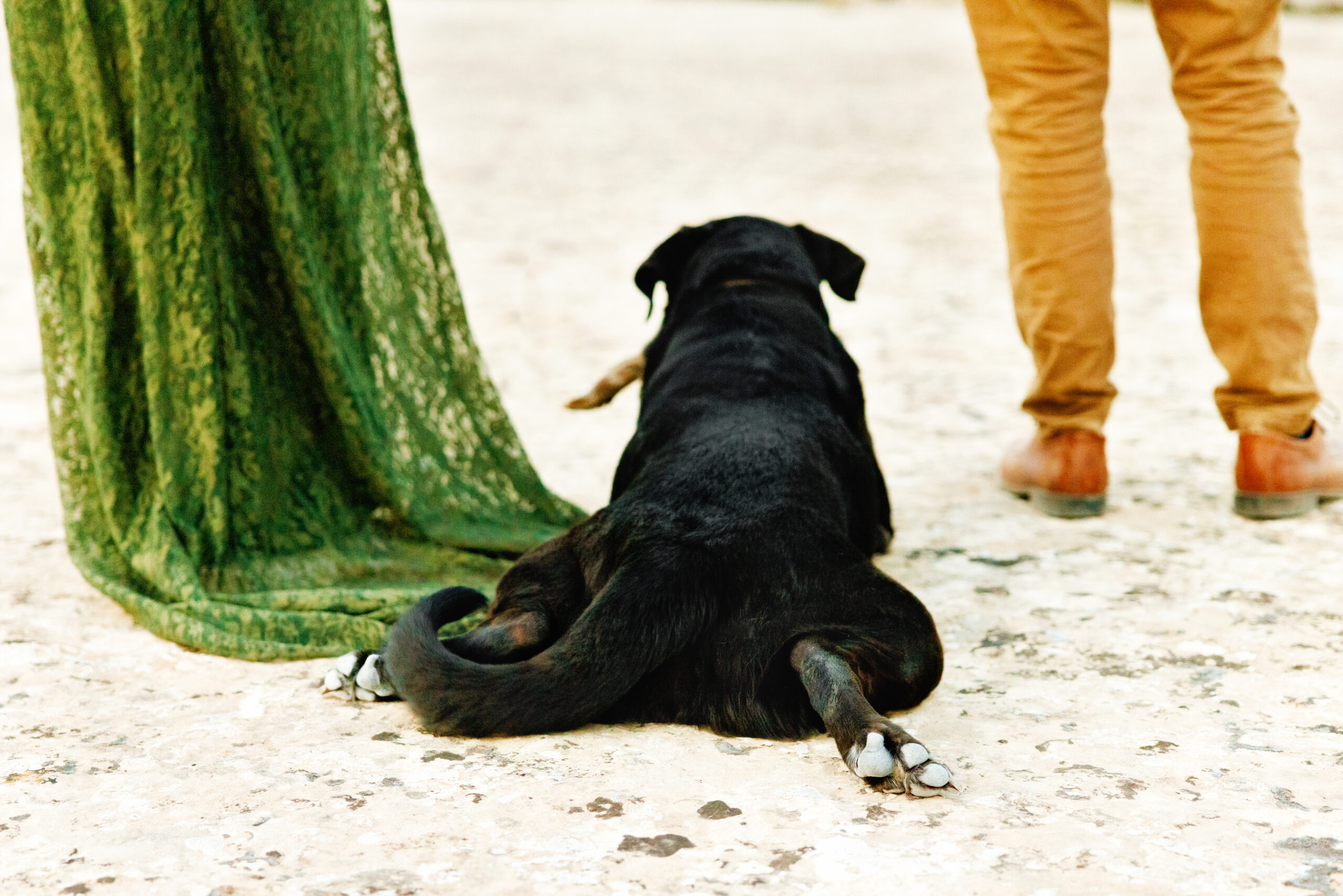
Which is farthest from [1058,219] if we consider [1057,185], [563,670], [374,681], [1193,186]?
[374,681]

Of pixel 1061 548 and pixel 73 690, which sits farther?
pixel 1061 548

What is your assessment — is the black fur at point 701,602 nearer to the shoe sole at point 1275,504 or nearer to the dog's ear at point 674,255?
the dog's ear at point 674,255

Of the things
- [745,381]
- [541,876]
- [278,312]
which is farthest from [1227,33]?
[541,876]

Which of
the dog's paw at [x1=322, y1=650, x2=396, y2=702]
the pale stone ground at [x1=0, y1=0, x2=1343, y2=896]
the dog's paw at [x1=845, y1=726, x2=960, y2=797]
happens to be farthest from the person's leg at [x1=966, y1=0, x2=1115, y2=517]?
the dog's paw at [x1=322, y1=650, x2=396, y2=702]

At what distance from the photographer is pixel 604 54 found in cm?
1331

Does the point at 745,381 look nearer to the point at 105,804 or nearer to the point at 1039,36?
the point at 1039,36

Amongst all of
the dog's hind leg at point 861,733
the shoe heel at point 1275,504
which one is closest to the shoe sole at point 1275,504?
the shoe heel at point 1275,504

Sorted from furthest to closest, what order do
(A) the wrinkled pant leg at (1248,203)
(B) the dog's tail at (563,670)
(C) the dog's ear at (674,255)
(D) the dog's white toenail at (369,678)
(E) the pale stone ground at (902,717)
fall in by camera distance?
1. (C) the dog's ear at (674,255)
2. (A) the wrinkled pant leg at (1248,203)
3. (D) the dog's white toenail at (369,678)
4. (B) the dog's tail at (563,670)
5. (E) the pale stone ground at (902,717)

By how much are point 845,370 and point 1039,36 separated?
2.72ft

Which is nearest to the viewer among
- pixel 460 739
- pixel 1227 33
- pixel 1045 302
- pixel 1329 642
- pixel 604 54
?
pixel 460 739

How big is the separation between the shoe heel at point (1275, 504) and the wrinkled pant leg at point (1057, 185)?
37 centimetres

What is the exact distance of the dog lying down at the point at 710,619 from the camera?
2.12 meters

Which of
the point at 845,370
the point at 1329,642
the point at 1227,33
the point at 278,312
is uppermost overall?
the point at 1227,33

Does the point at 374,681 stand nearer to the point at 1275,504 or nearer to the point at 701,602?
the point at 701,602
